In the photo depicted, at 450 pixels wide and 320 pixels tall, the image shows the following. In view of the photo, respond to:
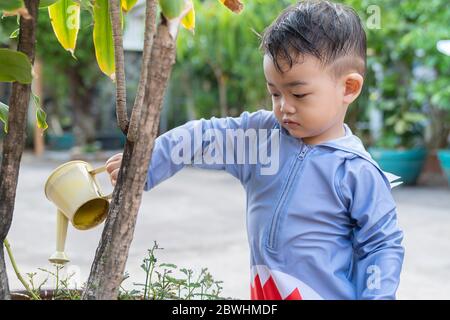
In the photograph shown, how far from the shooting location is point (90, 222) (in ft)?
3.41

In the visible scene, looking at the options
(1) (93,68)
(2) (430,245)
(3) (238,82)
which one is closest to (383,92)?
(3) (238,82)

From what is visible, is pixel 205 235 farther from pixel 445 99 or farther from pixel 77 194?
Answer: pixel 77 194

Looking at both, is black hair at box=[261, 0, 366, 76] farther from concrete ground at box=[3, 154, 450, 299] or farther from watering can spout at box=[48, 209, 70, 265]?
concrete ground at box=[3, 154, 450, 299]

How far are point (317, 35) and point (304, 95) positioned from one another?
87 mm

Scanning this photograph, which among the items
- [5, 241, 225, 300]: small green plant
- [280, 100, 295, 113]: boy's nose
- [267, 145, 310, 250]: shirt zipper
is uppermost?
[280, 100, 295, 113]: boy's nose

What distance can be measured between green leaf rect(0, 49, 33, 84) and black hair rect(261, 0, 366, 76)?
347 mm

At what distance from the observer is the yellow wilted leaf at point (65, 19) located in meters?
1.19

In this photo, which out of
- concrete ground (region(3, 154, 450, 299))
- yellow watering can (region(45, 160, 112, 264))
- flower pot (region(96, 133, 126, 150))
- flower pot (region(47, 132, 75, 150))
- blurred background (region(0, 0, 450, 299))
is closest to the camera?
yellow watering can (region(45, 160, 112, 264))

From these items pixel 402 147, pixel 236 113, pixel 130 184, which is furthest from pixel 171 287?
A: pixel 236 113

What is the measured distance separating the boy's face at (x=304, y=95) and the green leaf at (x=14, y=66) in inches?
13.6

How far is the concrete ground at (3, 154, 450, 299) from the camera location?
259 centimetres

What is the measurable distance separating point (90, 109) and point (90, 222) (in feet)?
25.1

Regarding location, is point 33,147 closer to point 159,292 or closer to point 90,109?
point 90,109

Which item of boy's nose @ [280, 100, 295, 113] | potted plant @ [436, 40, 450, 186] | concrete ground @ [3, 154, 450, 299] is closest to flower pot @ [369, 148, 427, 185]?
concrete ground @ [3, 154, 450, 299]
